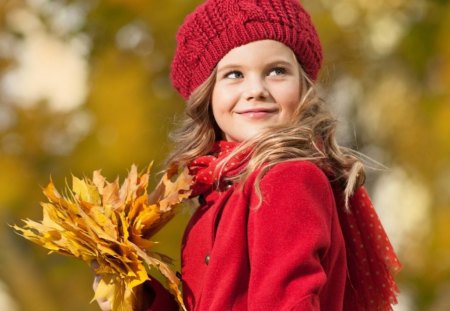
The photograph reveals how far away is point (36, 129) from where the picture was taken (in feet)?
33.7

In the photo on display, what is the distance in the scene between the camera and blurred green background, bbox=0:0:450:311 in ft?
32.2

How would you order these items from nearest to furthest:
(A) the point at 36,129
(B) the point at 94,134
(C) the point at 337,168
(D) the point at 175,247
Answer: (C) the point at 337,168 → (D) the point at 175,247 → (B) the point at 94,134 → (A) the point at 36,129

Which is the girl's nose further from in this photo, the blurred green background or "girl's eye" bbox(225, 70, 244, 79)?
the blurred green background

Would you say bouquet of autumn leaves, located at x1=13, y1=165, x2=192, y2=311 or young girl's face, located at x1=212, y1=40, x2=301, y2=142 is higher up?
young girl's face, located at x1=212, y1=40, x2=301, y2=142

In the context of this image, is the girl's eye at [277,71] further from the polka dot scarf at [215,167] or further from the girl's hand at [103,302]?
the girl's hand at [103,302]

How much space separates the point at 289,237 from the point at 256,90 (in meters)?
0.53

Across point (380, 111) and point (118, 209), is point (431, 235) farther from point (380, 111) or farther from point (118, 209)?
point (118, 209)

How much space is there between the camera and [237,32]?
3.41 m

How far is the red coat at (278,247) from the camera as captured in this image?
2924 mm

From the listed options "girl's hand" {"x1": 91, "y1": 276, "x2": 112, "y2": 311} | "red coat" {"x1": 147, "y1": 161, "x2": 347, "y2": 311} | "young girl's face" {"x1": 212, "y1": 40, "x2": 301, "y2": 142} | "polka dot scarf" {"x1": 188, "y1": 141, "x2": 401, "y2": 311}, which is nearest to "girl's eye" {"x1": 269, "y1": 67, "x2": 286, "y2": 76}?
"young girl's face" {"x1": 212, "y1": 40, "x2": 301, "y2": 142}

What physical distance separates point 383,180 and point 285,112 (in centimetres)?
690

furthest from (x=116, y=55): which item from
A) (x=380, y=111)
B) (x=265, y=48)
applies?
(x=265, y=48)

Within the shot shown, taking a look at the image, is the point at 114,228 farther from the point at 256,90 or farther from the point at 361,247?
the point at 361,247

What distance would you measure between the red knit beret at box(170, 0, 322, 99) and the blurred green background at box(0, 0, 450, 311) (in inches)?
226
